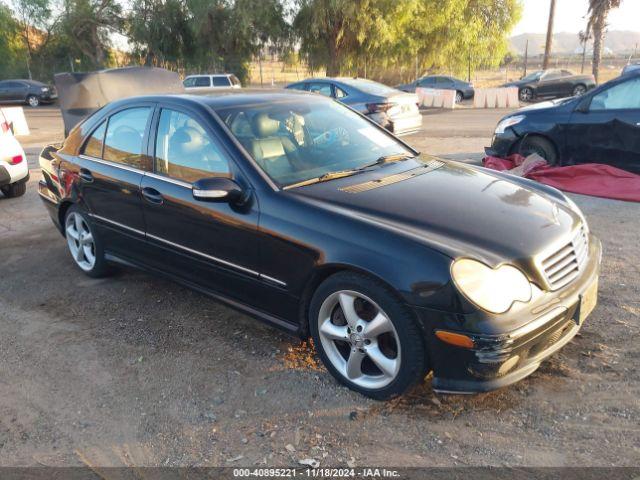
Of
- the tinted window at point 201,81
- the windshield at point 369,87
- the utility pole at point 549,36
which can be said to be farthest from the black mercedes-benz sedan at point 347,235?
the utility pole at point 549,36

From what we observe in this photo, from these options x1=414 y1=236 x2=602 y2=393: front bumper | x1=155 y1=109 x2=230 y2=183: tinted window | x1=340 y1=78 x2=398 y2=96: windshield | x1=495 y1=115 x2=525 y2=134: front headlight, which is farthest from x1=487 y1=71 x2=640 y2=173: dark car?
x1=155 y1=109 x2=230 y2=183: tinted window

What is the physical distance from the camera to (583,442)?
2604 mm

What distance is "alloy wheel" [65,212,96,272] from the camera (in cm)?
488

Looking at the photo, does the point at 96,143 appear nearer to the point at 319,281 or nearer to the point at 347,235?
the point at 319,281

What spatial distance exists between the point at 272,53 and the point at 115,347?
3187cm

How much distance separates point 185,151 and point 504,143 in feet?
18.9

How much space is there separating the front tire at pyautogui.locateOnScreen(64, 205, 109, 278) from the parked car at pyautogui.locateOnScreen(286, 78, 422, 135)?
6892 mm

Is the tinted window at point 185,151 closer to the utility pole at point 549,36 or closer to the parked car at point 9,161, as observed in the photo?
the parked car at point 9,161

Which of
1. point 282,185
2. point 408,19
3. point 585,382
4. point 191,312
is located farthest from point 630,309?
point 408,19

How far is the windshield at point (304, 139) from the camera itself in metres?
3.52

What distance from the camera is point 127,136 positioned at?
4258 mm

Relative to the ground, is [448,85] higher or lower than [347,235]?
lower

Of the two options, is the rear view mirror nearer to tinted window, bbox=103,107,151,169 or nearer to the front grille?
the front grille

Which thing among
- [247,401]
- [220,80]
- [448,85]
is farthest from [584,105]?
[448,85]
